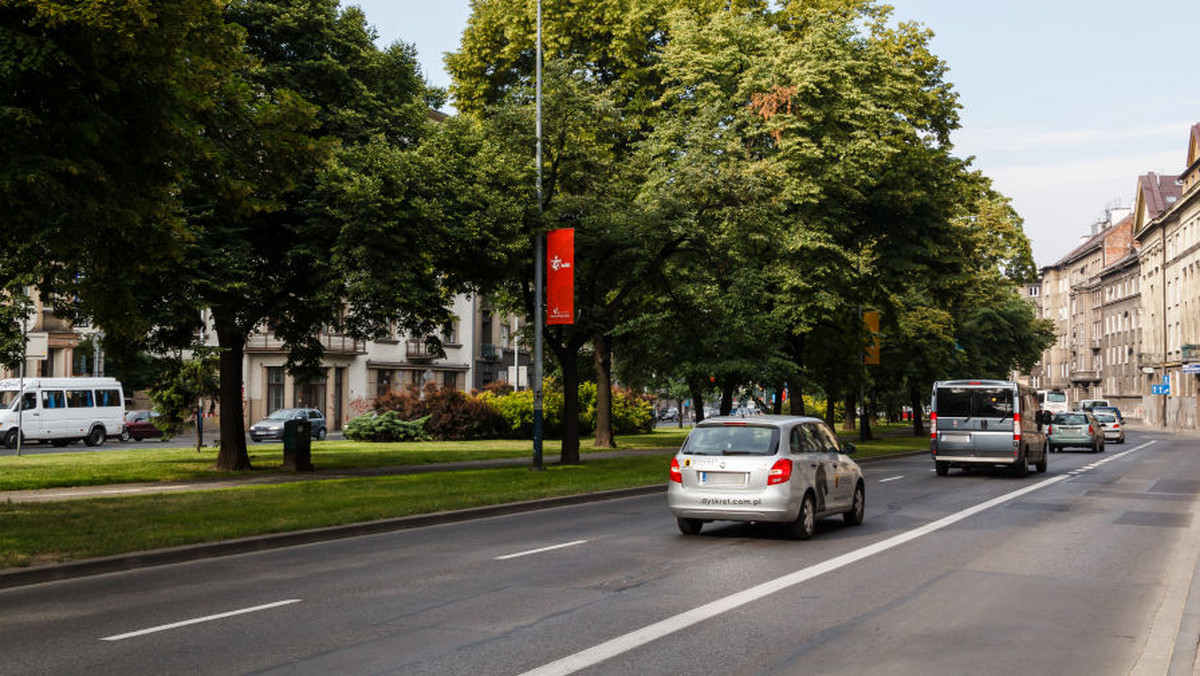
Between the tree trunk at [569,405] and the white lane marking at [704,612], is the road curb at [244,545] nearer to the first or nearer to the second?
the white lane marking at [704,612]

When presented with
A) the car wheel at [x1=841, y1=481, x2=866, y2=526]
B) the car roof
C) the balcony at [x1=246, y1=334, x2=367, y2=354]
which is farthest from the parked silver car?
the car roof

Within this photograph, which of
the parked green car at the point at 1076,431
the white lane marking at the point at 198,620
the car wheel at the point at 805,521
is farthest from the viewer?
the parked green car at the point at 1076,431

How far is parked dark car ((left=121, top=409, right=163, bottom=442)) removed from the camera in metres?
49.5

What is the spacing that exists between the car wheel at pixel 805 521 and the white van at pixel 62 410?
117 feet

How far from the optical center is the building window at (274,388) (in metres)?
60.8

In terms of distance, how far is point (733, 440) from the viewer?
547 inches

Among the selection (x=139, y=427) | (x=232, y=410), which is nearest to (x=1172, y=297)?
(x=139, y=427)

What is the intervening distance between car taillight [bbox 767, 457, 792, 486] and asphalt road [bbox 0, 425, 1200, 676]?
783mm

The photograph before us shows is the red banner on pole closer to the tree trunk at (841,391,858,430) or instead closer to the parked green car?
the parked green car

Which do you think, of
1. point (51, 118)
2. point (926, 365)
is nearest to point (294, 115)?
point (51, 118)

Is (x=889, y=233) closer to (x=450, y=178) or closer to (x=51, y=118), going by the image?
(x=450, y=178)

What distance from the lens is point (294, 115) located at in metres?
16.3

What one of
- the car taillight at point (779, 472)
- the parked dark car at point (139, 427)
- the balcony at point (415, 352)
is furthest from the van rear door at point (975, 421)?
the balcony at point (415, 352)

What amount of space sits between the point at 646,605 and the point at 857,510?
24.2ft
